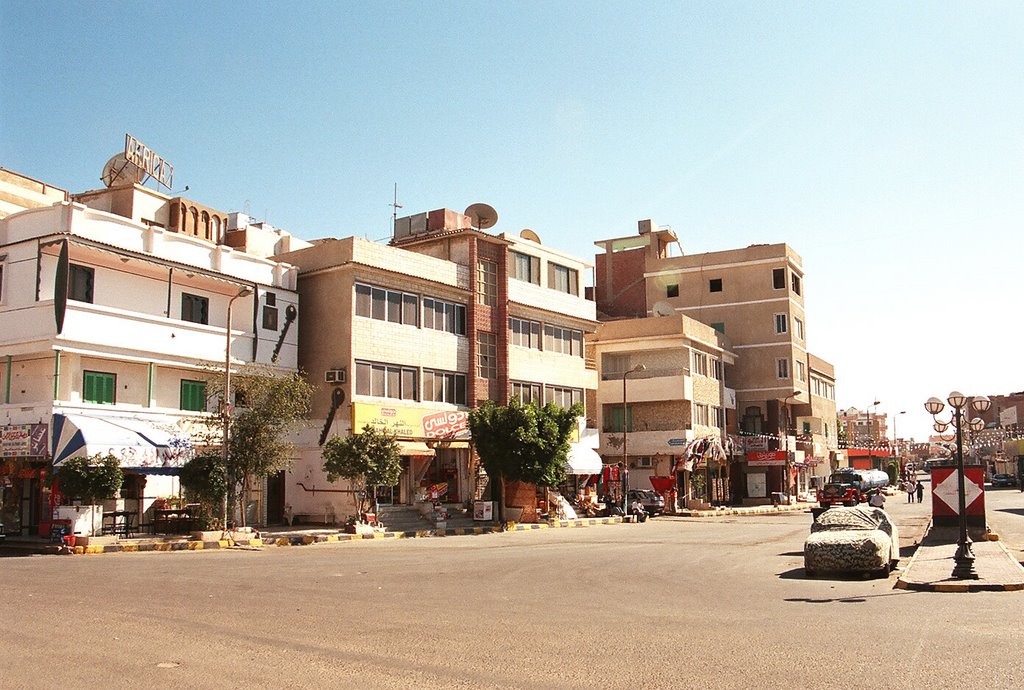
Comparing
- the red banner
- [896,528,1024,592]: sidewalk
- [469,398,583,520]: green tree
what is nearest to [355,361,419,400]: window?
[469,398,583,520]: green tree

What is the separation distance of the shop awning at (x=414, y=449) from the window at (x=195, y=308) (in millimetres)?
9073

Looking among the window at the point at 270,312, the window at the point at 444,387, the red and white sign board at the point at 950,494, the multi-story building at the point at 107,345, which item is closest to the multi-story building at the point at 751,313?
the window at the point at 444,387

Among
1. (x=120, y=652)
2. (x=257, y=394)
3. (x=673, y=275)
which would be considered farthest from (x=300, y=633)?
(x=673, y=275)

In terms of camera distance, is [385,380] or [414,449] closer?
[385,380]

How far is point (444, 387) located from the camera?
42531mm

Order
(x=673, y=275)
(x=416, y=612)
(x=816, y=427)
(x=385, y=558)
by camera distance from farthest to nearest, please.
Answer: (x=816, y=427), (x=673, y=275), (x=385, y=558), (x=416, y=612)

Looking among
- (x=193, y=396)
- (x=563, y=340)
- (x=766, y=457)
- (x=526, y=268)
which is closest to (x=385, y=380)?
(x=193, y=396)

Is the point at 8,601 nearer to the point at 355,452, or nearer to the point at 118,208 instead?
the point at 355,452

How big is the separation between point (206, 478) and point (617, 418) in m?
34.7

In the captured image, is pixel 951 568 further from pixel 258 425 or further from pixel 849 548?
pixel 258 425

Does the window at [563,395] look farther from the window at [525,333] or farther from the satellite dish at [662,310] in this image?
the satellite dish at [662,310]

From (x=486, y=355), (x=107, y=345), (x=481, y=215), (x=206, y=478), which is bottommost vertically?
(x=206, y=478)

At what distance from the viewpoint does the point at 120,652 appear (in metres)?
10.1

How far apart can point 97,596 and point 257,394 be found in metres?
17.1
